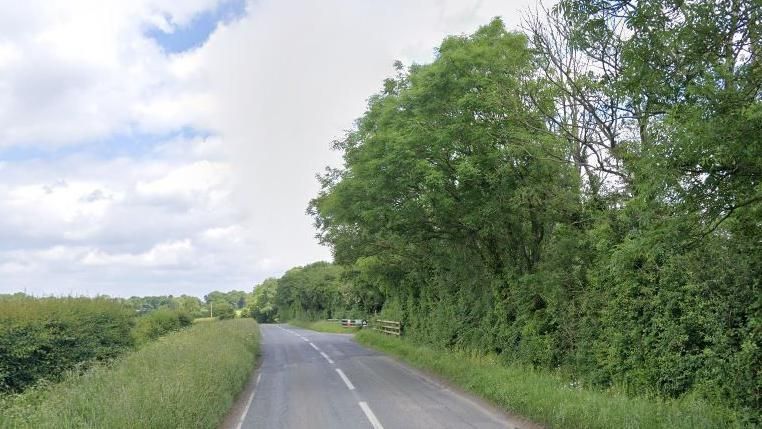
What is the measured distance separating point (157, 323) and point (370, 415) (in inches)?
876

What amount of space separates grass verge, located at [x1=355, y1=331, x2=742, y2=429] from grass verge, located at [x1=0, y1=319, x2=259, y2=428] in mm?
5863

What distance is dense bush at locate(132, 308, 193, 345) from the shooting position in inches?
1002

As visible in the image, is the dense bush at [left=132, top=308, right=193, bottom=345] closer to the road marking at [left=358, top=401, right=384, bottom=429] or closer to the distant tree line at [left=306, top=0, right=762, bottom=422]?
the distant tree line at [left=306, top=0, right=762, bottom=422]

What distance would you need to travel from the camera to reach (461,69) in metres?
14.2

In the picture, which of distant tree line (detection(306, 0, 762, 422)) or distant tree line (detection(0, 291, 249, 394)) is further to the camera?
distant tree line (detection(0, 291, 249, 394))

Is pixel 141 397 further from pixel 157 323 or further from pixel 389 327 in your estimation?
pixel 389 327

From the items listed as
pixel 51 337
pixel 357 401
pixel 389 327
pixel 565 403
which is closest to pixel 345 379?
pixel 357 401

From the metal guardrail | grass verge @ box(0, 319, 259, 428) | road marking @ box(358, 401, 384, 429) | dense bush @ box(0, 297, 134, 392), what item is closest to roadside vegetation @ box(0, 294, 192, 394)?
dense bush @ box(0, 297, 134, 392)

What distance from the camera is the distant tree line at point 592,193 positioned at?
5.39 meters

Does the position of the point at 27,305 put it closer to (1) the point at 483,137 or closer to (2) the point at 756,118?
(1) the point at 483,137

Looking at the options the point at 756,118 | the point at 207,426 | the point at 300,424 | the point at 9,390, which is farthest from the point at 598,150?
the point at 9,390

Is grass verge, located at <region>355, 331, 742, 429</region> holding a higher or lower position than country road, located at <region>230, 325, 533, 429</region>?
higher

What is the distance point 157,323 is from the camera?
30000 millimetres

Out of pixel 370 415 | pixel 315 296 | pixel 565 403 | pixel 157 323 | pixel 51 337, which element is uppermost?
pixel 315 296
